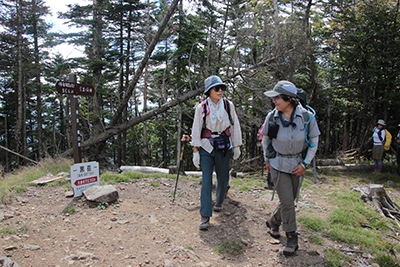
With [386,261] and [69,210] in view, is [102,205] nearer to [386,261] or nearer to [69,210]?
[69,210]

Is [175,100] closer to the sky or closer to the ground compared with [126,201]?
closer to the sky

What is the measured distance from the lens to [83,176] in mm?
4742

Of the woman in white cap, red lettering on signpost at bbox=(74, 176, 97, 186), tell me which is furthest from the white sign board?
the woman in white cap

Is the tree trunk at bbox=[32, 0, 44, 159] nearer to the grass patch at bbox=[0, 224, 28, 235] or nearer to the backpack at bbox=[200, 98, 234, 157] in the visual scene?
the grass patch at bbox=[0, 224, 28, 235]

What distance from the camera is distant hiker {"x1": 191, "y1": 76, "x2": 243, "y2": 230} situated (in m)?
3.62

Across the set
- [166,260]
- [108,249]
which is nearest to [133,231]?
[108,249]

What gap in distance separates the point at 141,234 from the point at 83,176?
6.95 feet

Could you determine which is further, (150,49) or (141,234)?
(150,49)

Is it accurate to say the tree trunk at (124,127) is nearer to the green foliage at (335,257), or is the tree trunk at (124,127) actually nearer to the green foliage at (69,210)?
the green foliage at (69,210)

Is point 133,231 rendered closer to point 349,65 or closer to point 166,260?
point 166,260

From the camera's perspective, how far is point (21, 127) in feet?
61.9

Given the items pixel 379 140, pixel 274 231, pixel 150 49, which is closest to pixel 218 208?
pixel 274 231

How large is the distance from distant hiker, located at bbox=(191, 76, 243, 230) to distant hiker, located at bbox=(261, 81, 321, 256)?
0.91 meters

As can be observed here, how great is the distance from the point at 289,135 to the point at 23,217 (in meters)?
4.24
